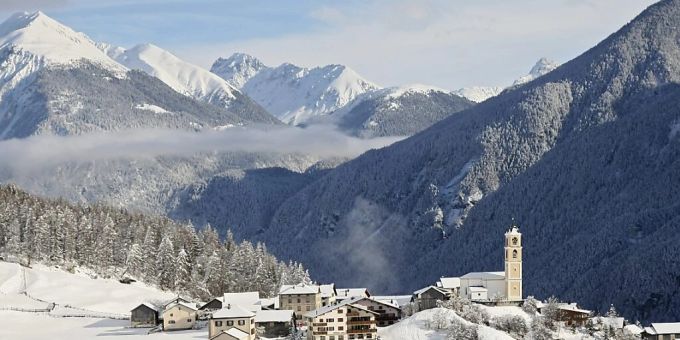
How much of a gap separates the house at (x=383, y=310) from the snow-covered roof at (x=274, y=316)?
886 cm

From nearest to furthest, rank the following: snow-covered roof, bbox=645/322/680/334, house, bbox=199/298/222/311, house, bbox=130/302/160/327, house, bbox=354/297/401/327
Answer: house, bbox=354/297/401/327, house, bbox=130/302/160/327, house, bbox=199/298/222/311, snow-covered roof, bbox=645/322/680/334

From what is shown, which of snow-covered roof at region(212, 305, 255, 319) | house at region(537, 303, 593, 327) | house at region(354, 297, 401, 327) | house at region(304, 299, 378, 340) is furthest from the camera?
house at region(354, 297, 401, 327)

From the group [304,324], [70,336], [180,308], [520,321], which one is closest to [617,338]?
[520,321]

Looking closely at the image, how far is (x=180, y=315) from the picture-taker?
177 m

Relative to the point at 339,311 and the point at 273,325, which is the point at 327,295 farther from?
the point at 339,311

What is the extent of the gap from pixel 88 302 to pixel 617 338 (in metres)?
70.9

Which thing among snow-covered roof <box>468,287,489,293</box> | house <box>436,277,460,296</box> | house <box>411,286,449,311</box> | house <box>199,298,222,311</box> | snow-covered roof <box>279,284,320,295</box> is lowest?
house <box>199,298,222,311</box>

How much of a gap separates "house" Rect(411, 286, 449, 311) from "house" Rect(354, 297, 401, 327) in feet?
10.5

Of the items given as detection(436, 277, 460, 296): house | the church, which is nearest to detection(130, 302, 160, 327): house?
detection(436, 277, 460, 296): house

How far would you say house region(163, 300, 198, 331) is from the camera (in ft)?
579

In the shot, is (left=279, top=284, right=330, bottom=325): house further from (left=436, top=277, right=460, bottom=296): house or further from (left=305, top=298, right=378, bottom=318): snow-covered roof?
(left=436, top=277, right=460, bottom=296): house

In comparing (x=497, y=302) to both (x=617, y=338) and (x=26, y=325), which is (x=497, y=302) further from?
(x=26, y=325)

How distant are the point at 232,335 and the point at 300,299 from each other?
25759mm

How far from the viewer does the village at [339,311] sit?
550ft
